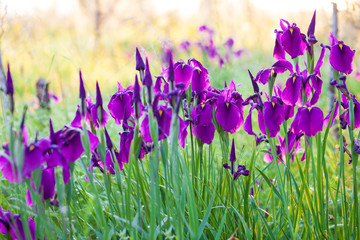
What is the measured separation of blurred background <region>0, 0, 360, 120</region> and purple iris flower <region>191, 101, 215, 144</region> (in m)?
0.54

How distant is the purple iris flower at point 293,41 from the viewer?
1309mm

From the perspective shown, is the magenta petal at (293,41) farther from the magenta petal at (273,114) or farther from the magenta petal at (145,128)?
the magenta petal at (145,128)

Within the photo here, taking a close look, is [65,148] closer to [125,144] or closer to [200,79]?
[125,144]

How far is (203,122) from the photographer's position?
4.52ft

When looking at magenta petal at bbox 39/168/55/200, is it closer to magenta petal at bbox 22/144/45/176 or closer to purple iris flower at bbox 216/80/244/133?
magenta petal at bbox 22/144/45/176

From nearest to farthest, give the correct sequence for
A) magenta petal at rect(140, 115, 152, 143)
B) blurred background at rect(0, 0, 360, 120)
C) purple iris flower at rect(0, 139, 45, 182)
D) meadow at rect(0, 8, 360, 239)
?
purple iris flower at rect(0, 139, 45, 182) < meadow at rect(0, 8, 360, 239) < magenta petal at rect(140, 115, 152, 143) < blurred background at rect(0, 0, 360, 120)

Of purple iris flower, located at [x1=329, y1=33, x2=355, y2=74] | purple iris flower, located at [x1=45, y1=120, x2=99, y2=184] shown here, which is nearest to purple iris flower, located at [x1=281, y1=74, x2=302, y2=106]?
purple iris flower, located at [x1=329, y1=33, x2=355, y2=74]

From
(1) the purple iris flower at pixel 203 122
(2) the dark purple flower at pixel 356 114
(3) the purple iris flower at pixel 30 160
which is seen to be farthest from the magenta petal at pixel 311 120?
(3) the purple iris flower at pixel 30 160

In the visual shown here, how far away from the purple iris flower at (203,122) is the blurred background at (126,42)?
543 millimetres

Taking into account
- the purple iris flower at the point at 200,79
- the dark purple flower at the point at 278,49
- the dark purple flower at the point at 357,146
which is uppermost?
the dark purple flower at the point at 278,49

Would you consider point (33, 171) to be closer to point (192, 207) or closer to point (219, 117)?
point (192, 207)

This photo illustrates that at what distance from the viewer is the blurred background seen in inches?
124

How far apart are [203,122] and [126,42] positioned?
398 inches

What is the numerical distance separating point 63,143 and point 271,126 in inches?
26.7
